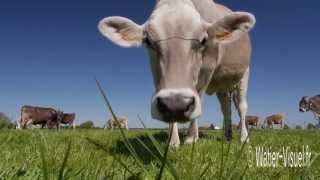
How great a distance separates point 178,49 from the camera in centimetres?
468

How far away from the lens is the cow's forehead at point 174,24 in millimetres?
4891

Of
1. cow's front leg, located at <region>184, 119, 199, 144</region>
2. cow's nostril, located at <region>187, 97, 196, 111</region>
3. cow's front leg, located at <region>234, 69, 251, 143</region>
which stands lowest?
cow's front leg, located at <region>184, 119, 199, 144</region>

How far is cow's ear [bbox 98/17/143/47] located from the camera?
210 inches

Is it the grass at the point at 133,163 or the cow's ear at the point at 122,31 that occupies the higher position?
the cow's ear at the point at 122,31

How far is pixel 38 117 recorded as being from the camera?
44.6 meters

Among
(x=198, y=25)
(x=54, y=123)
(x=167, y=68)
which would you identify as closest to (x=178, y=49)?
(x=167, y=68)

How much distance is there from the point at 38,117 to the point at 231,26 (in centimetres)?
4175

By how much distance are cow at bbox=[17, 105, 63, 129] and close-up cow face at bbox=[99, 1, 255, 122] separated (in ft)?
129

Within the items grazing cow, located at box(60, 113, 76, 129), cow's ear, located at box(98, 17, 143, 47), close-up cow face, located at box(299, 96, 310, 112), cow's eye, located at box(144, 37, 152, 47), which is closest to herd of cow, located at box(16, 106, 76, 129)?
grazing cow, located at box(60, 113, 76, 129)

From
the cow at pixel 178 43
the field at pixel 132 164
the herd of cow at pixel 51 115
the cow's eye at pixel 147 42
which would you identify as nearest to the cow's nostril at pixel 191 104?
the cow at pixel 178 43

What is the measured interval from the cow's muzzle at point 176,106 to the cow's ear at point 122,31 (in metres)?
1.51

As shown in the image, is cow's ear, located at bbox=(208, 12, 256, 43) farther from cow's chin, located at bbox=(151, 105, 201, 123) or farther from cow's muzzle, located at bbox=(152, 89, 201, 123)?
cow's chin, located at bbox=(151, 105, 201, 123)

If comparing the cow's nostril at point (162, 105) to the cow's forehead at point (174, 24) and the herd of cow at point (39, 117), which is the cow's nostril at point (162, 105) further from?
the herd of cow at point (39, 117)

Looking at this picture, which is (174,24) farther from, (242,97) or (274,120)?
(274,120)
